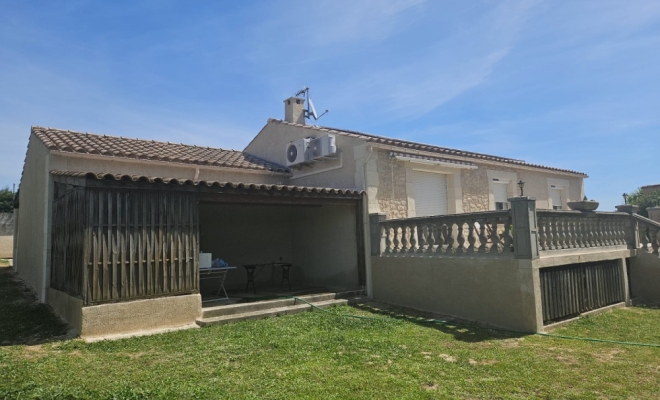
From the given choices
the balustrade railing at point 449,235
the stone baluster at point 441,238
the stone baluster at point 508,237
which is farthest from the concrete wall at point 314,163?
the stone baluster at point 508,237

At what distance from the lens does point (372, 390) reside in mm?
4199

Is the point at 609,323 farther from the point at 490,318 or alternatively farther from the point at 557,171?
the point at 557,171

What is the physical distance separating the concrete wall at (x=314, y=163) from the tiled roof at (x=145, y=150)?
17.3 inches

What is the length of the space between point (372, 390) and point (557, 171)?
502 inches

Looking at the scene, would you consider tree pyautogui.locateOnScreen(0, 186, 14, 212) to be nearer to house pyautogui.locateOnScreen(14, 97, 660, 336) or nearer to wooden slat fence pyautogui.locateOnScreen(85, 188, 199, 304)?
house pyautogui.locateOnScreen(14, 97, 660, 336)

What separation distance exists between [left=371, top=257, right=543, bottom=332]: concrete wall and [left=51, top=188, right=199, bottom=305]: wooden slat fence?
4.10 meters

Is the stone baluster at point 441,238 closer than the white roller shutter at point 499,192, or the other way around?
the stone baluster at point 441,238

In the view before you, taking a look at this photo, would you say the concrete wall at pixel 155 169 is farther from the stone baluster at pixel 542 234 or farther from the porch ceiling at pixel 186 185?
the stone baluster at pixel 542 234

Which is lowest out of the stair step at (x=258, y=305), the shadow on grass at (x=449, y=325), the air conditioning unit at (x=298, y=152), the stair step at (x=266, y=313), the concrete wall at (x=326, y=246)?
the shadow on grass at (x=449, y=325)

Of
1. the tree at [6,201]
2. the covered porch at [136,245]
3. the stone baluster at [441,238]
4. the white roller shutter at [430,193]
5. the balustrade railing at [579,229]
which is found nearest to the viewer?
the covered porch at [136,245]

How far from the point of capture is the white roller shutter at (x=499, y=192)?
496 inches

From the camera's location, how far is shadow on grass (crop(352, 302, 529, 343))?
6.48m

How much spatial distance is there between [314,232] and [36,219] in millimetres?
6540

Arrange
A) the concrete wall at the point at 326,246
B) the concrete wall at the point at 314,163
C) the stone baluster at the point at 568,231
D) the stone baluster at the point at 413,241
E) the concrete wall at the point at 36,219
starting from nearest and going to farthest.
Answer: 1. the stone baluster at the point at 568,231
2. the concrete wall at the point at 36,219
3. the stone baluster at the point at 413,241
4. the concrete wall at the point at 326,246
5. the concrete wall at the point at 314,163
